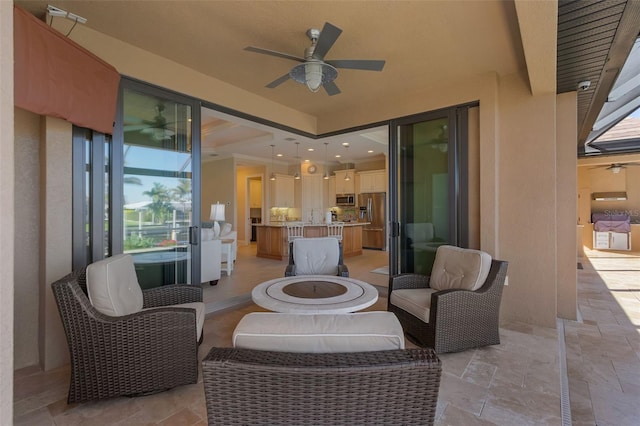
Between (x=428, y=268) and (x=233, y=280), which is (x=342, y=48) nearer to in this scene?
(x=428, y=268)

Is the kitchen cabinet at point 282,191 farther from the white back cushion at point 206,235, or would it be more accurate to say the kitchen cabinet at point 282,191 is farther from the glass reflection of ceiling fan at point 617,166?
the glass reflection of ceiling fan at point 617,166

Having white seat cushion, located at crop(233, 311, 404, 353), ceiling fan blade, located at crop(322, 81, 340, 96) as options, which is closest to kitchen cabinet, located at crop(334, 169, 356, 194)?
ceiling fan blade, located at crop(322, 81, 340, 96)

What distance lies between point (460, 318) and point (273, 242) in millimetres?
5332

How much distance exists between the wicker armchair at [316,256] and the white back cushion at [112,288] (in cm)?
169

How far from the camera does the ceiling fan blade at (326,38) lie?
197 cm

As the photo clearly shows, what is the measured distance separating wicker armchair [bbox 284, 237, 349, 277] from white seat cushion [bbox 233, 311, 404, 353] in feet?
8.13

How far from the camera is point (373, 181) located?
902 cm

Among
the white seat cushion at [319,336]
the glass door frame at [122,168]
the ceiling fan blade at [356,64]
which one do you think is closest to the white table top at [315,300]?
the white seat cushion at [319,336]

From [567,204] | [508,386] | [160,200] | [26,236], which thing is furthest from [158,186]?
[567,204]

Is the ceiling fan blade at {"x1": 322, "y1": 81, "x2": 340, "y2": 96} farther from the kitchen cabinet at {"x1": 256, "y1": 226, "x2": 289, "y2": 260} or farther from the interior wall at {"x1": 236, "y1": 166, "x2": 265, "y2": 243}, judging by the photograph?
the interior wall at {"x1": 236, "y1": 166, "x2": 265, "y2": 243}

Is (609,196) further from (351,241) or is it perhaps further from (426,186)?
(426,186)

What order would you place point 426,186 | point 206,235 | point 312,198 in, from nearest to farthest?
point 426,186, point 206,235, point 312,198

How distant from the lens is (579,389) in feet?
6.84
